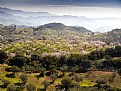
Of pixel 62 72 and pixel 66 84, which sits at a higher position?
pixel 62 72

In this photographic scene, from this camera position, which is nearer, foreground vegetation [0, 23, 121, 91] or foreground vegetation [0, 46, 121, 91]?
foreground vegetation [0, 23, 121, 91]

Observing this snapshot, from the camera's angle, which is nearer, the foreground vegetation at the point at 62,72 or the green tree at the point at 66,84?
the green tree at the point at 66,84

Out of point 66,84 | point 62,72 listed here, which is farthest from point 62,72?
point 66,84

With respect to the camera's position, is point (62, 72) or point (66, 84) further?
point (62, 72)

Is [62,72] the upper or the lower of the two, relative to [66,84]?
upper

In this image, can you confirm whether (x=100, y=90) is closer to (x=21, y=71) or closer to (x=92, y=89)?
(x=92, y=89)

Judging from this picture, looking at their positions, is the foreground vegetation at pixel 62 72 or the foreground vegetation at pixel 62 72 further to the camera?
the foreground vegetation at pixel 62 72

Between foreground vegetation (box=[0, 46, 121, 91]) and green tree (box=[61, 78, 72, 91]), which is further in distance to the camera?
foreground vegetation (box=[0, 46, 121, 91])

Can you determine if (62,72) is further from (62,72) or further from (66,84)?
(66,84)

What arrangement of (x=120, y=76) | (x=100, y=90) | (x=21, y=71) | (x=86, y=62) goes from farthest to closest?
1. (x=86, y=62)
2. (x=21, y=71)
3. (x=120, y=76)
4. (x=100, y=90)

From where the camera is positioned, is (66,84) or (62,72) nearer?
(66,84)

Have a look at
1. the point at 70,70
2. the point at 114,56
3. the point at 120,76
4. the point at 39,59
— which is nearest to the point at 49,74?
the point at 70,70
